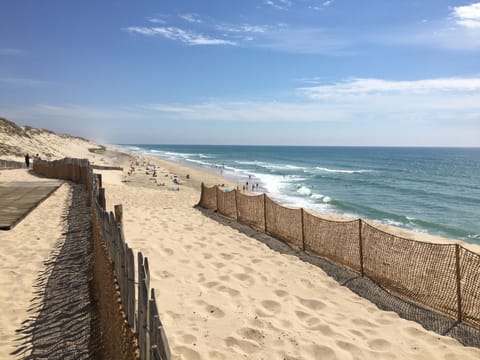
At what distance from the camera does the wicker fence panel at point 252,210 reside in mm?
11441

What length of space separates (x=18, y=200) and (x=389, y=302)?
12.8 m

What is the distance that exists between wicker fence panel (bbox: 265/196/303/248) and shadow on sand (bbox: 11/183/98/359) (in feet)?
16.1

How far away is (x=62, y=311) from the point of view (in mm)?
5320

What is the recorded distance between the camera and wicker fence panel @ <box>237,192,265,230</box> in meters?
11.4

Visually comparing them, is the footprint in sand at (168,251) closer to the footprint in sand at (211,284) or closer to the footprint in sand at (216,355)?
the footprint in sand at (211,284)

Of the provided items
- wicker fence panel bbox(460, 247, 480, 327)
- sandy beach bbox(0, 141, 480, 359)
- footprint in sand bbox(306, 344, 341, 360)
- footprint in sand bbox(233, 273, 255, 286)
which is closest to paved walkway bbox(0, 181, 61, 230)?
sandy beach bbox(0, 141, 480, 359)

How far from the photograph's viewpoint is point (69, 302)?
5598 millimetres

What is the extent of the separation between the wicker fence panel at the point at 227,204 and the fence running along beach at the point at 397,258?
87.3 inches

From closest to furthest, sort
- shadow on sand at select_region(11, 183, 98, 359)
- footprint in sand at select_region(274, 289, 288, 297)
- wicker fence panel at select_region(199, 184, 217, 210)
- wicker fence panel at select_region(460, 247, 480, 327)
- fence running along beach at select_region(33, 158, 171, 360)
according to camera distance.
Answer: fence running along beach at select_region(33, 158, 171, 360)
shadow on sand at select_region(11, 183, 98, 359)
wicker fence panel at select_region(460, 247, 480, 327)
footprint in sand at select_region(274, 289, 288, 297)
wicker fence panel at select_region(199, 184, 217, 210)

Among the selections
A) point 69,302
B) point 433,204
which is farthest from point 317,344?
point 433,204

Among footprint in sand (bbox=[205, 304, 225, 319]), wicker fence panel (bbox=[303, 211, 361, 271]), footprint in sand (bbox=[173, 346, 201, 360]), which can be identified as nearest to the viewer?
footprint in sand (bbox=[173, 346, 201, 360])

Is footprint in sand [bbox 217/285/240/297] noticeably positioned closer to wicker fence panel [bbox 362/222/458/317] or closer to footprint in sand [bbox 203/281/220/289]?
footprint in sand [bbox 203/281/220/289]

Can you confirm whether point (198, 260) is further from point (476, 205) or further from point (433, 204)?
point (476, 205)

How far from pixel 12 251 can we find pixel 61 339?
427 centimetres
